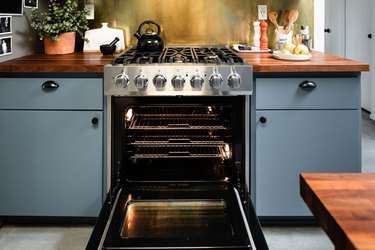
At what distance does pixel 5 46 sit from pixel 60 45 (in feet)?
1.45

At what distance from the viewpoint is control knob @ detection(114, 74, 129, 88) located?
7.35 ft

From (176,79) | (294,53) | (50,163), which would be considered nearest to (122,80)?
(176,79)

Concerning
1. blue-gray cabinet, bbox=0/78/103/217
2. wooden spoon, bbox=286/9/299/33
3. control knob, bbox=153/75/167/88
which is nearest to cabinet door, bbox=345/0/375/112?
wooden spoon, bbox=286/9/299/33

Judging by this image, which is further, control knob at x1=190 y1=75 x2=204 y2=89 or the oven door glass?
control knob at x1=190 y1=75 x2=204 y2=89

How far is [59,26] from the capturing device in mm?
2893

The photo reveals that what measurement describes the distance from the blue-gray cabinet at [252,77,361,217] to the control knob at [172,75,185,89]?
400mm

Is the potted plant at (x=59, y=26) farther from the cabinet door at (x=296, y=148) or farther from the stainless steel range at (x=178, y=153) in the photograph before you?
the cabinet door at (x=296, y=148)

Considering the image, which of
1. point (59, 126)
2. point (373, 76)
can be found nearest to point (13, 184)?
point (59, 126)

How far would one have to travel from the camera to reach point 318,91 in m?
2.41

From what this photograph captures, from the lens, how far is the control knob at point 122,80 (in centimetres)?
224

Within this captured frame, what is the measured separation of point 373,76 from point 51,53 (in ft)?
13.4

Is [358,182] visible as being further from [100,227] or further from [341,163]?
[341,163]

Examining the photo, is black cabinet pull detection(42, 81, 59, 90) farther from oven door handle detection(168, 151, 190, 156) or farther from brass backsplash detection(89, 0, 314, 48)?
brass backsplash detection(89, 0, 314, 48)

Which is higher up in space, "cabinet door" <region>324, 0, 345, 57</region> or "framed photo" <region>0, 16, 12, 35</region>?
"cabinet door" <region>324, 0, 345, 57</region>
